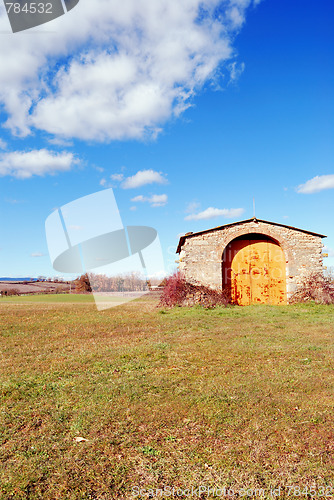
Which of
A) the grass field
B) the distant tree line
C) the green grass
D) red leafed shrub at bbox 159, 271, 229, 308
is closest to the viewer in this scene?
the grass field

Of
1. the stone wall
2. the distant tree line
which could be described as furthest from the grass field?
the distant tree line

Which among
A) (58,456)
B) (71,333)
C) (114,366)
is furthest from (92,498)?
(71,333)

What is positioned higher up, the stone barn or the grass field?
the stone barn

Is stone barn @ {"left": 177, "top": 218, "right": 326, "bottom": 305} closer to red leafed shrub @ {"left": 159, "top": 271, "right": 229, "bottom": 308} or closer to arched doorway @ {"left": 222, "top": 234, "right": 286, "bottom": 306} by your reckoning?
arched doorway @ {"left": 222, "top": 234, "right": 286, "bottom": 306}

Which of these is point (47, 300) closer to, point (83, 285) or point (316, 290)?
point (83, 285)

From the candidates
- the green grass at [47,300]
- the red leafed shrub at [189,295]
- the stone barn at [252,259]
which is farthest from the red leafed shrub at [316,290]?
the green grass at [47,300]

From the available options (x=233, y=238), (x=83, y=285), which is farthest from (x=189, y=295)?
(x=83, y=285)

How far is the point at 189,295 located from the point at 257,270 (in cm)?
383

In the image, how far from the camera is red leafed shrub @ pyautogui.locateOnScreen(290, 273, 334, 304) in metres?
14.6

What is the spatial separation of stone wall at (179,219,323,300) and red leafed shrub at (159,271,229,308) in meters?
0.36

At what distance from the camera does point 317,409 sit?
364 cm

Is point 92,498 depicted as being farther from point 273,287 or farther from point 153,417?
point 273,287

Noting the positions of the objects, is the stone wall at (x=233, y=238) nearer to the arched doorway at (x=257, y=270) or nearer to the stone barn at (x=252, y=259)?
the stone barn at (x=252, y=259)

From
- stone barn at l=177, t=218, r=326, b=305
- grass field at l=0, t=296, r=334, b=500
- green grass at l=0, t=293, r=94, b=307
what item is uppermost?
stone barn at l=177, t=218, r=326, b=305
